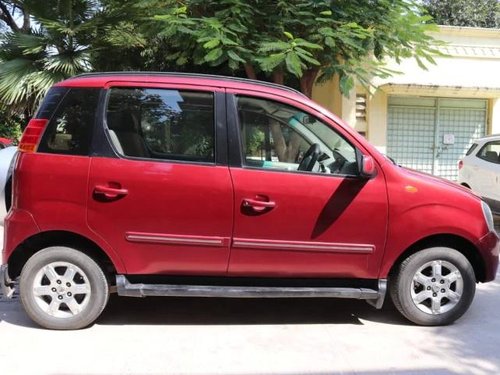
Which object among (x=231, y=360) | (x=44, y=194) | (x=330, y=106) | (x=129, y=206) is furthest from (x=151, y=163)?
(x=330, y=106)

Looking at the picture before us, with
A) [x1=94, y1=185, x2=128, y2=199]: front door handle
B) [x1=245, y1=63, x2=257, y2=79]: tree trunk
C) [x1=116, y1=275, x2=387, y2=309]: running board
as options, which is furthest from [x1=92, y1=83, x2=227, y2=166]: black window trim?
[x1=245, y1=63, x2=257, y2=79]: tree trunk

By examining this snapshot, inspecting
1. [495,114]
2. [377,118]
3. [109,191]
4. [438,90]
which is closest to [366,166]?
[109,191]

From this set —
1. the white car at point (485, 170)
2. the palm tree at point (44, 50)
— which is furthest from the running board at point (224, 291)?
the palm tree at point (44, 50)

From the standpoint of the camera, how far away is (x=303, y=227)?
4.45m

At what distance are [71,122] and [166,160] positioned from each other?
818mm

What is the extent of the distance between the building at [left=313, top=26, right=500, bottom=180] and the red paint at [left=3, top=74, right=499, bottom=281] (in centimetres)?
891

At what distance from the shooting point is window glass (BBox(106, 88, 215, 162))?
451 centimetres

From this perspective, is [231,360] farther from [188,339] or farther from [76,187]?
[76,187]

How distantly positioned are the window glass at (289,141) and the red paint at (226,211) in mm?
86

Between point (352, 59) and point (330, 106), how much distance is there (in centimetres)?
376

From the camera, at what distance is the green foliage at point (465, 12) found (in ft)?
66.2

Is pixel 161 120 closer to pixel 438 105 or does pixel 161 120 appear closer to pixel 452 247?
pixel 452 247

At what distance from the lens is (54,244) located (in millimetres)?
4547

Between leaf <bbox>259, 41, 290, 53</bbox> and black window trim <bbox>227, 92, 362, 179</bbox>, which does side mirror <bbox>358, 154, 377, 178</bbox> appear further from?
leaf <bbox>259, 41, 290, 53</bbox>
